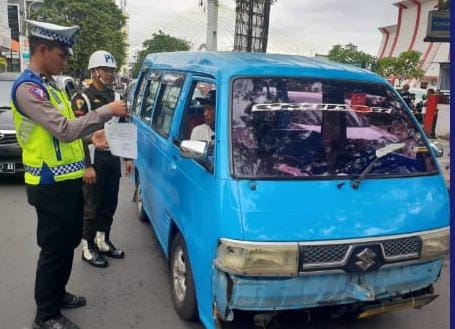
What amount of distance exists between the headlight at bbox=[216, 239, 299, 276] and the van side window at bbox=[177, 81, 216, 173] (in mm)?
954

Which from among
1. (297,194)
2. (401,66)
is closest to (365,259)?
(297,194)

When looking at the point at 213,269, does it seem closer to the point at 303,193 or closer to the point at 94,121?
the point at 303,193

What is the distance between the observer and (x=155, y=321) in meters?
3.51

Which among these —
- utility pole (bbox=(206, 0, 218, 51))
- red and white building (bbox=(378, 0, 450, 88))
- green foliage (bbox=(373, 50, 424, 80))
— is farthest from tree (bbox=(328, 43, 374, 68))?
utility pole (bbox=(206, 0, 218, 51))

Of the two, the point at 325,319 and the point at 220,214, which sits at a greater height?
the point at 220,214

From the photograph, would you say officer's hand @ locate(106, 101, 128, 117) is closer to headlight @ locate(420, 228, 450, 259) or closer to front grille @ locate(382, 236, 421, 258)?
front grille @ locate(382, 236, 421, 258)

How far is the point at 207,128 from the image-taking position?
3518 millimetres

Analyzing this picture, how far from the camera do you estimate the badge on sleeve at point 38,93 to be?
2.87 m

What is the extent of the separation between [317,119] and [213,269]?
1286mm

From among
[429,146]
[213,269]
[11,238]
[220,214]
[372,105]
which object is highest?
[372,105]

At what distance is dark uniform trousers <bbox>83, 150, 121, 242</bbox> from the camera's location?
4.43 metres

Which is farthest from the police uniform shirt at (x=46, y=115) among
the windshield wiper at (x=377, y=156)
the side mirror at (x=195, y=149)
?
the windshield wiper at (x=377, y=156)

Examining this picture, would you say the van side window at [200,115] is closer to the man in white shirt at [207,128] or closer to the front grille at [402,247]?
the man in white shirt at [207,128]

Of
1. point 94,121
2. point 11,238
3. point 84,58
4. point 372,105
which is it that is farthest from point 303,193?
point 84,58
